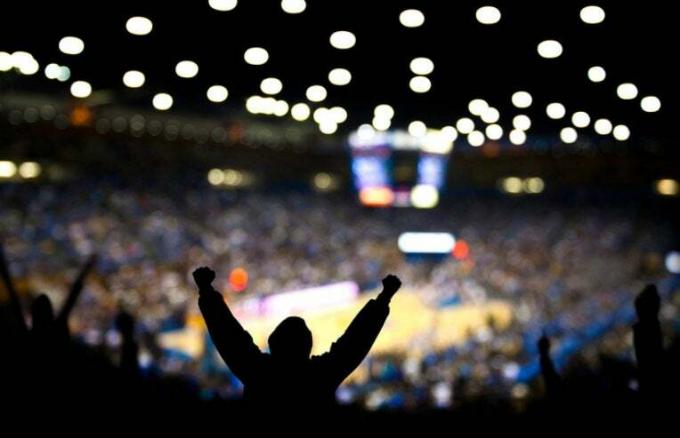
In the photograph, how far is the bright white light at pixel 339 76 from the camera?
8003mm

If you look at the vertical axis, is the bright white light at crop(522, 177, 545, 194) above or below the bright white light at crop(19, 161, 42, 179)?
above

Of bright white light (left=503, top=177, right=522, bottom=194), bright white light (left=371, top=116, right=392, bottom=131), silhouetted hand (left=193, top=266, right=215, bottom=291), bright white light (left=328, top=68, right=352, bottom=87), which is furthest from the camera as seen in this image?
bright white light (left=503, top=177, right=522, bottom=194)

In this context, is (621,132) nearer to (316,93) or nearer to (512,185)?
(316,93)

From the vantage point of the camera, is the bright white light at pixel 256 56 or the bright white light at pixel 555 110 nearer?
the bright white light at pixel 256 56

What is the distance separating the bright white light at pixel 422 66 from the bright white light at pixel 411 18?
104cm

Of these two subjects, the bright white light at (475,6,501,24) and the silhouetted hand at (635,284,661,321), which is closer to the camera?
the silhouetted hand at (635,284,661,321)

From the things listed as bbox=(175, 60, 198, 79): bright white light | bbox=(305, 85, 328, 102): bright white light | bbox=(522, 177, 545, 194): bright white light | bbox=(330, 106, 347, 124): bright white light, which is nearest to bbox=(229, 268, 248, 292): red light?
bbox=(330, 106, 347, 124): bright white light

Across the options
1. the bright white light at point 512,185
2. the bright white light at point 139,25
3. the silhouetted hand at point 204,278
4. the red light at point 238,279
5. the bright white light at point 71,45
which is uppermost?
the bright white light at point 512,185

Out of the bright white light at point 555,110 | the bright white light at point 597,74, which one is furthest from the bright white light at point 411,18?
the bright white light at point 555,110

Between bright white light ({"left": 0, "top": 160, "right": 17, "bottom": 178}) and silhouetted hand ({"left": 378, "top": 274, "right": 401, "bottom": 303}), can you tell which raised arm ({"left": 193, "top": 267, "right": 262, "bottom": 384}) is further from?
bright white light ({"left": 0, "top": 160, "right": 17, "bottom": 178})

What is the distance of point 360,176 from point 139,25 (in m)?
32.5

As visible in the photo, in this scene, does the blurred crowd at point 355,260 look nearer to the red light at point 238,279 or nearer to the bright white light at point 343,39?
the red light at point 238,279

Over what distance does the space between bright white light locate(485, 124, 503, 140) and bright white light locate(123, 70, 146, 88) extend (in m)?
4.54

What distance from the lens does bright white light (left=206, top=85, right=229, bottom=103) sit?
28.4 feet
